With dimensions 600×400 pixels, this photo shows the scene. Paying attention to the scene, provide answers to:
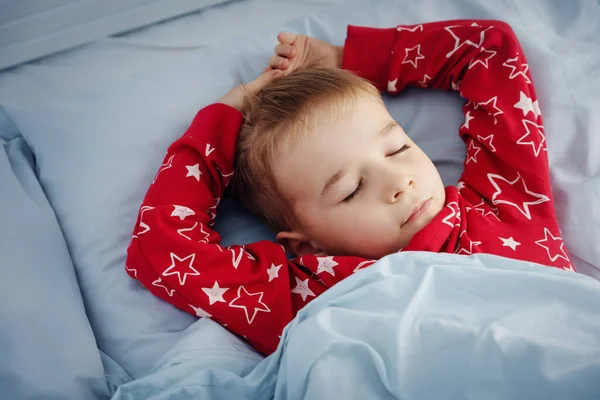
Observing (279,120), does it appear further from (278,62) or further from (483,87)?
(483,87)

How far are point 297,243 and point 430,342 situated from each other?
42cm

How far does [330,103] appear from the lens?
0.99 metres

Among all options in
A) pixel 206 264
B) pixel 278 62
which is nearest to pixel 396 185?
pixel 206 264

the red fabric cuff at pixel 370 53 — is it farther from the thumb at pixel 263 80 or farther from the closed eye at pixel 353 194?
the closed eye at pixel 353 194

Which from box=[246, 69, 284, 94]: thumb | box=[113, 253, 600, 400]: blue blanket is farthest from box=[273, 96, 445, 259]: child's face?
box=[246, 69, 284, 94]: thumb

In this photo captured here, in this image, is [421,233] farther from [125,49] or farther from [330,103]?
[125,49]

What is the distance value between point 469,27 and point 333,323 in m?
0.77

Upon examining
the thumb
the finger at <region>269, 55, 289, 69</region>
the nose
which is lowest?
the nose

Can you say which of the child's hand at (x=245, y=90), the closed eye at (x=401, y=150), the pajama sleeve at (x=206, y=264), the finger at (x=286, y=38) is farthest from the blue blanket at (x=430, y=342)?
the finger at (x=286, y=38)

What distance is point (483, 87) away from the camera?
111cm

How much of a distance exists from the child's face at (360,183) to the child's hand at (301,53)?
0.27 metres

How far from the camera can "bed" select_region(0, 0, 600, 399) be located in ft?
2.32

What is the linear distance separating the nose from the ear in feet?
0.66

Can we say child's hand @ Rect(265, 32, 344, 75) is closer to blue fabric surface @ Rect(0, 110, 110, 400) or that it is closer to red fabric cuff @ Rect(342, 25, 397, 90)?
red fabric cuff @ Rect(342, 25, 397, 90)
